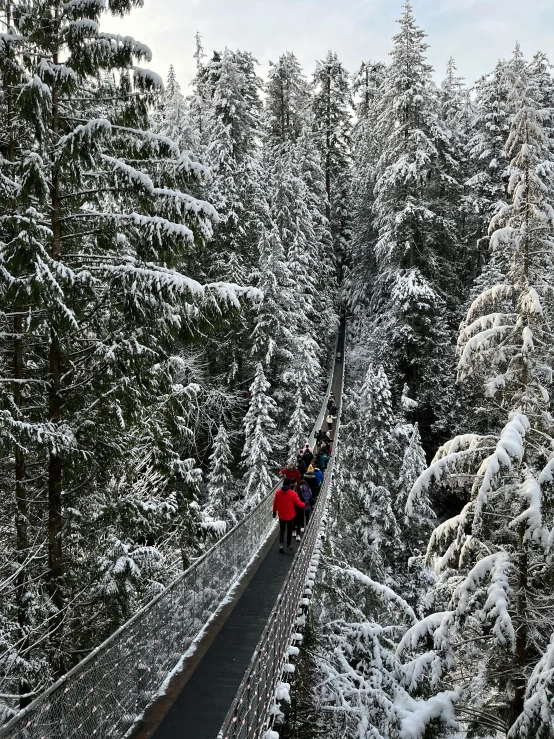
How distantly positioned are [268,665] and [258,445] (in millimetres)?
16218

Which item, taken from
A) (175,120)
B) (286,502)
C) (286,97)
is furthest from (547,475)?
(286,97)

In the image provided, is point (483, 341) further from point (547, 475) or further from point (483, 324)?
point (547, 475)

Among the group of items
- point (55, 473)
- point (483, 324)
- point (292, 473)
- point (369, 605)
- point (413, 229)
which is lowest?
point (369, 605)

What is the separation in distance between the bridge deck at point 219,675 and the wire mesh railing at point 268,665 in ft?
1.50

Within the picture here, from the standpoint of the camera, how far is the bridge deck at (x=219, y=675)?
5.63 metres

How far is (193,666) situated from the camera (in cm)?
702

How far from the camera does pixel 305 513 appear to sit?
12.6m

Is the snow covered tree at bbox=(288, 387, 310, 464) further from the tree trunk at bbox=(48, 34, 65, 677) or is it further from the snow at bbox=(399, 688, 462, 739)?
the tree trunk at bbox=(48, 34, 65, 677)

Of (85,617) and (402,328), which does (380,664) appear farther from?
(402,328)

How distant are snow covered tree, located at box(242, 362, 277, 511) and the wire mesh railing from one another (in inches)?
458

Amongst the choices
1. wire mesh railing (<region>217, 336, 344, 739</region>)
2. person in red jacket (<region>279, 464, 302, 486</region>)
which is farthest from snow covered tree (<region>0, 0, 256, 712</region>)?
person in red jacket (<region>279, 464, 302, 486</region>)

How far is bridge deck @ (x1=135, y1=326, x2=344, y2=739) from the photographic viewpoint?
5629 millimetres

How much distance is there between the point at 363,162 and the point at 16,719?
43.6 metres

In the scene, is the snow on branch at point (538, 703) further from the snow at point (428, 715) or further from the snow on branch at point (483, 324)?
the snow on branch at point (483, 324)
